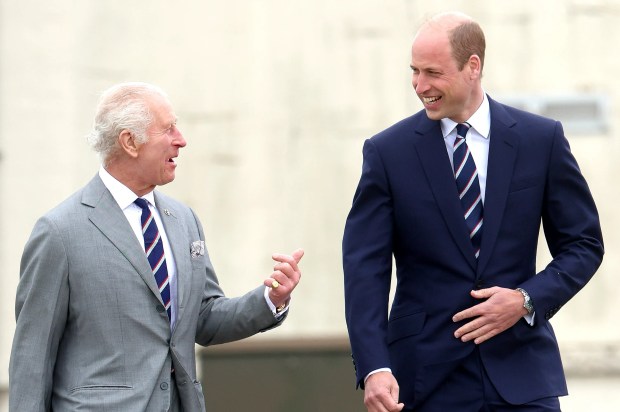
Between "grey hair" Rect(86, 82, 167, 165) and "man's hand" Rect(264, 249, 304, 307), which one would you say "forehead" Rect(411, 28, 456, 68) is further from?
"grey hair" Rect(86, 82, 167, 165)

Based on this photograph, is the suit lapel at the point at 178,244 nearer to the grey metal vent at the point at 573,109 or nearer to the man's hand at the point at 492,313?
the man's hand at the point at 492,313

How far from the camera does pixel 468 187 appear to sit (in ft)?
15.8

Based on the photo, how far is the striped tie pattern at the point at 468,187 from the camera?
477 centimetres

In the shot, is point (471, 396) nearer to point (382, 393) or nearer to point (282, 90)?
point (382, 393)

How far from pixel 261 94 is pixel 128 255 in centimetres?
395

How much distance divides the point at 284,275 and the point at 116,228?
58 centimetres

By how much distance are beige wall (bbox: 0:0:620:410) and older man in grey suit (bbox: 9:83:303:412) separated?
3.54 meters

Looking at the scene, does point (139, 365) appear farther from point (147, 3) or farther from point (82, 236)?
point (147, 3)

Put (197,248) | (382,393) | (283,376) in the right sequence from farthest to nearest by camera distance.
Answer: (283,376)
(197,248)
(382,393)

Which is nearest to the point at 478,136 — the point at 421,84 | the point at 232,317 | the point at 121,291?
the point at 421,84

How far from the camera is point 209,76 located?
→ 855 cm

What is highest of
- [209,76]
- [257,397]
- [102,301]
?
[209,76]

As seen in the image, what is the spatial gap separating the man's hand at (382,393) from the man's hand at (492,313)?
289mm

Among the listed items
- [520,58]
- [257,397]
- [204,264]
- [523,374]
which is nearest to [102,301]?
[204,264]
